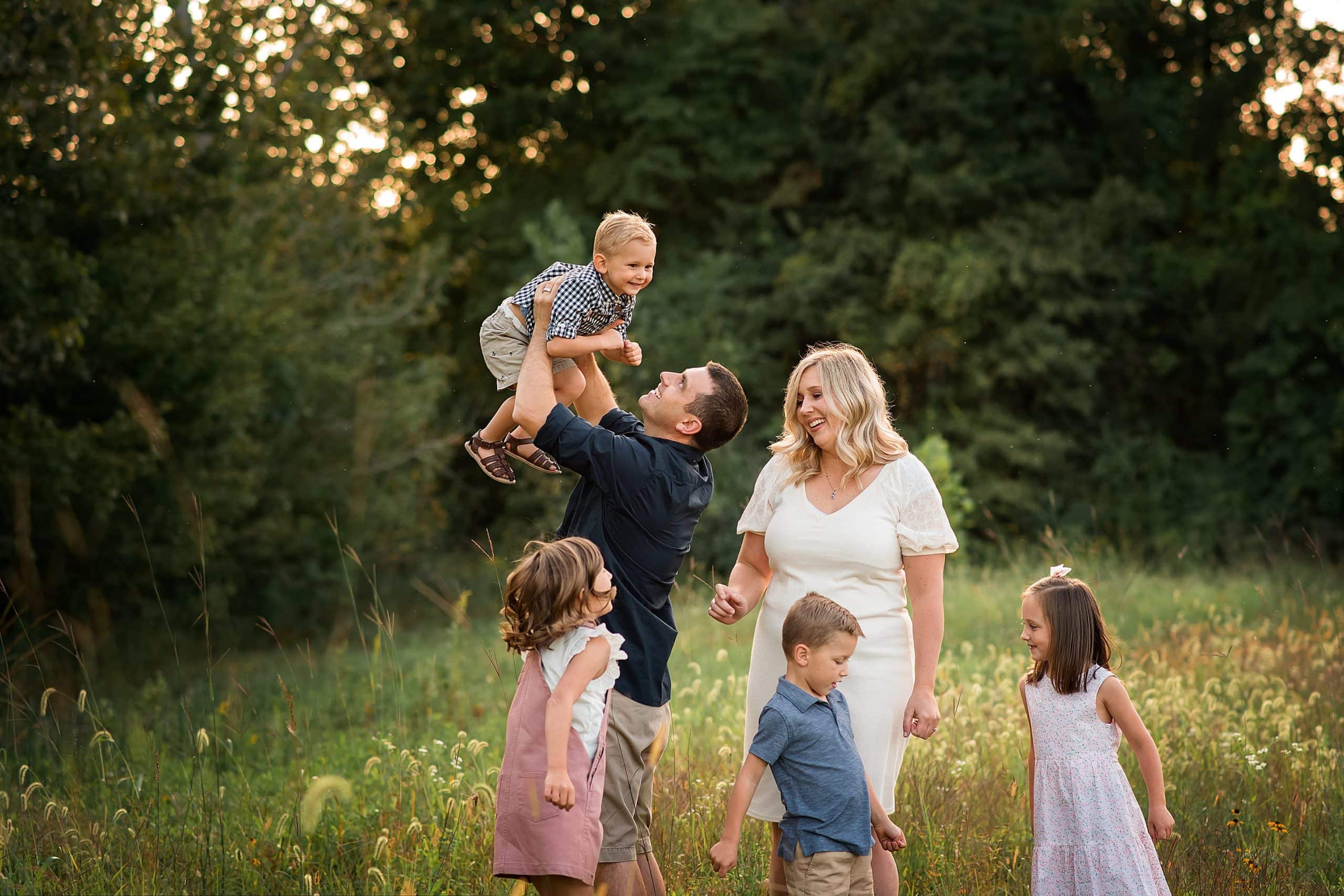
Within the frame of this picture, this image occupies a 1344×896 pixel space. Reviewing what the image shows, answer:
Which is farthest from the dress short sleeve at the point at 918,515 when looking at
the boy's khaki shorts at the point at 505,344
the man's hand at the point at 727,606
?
the boy's khaki shorts at the point at 505,344

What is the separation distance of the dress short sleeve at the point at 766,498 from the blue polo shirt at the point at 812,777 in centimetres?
75

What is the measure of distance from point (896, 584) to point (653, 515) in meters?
0.92

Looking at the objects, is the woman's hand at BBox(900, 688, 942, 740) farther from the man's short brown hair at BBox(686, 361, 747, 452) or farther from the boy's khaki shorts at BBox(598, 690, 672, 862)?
the man's short brown hair at BBox(686, 361, 747, 452)

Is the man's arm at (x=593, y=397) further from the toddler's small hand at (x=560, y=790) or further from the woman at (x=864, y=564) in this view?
the toddler's small hand at (x=560, y=790)

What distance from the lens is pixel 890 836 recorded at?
354cm

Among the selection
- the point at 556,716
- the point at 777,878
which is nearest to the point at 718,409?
the point at 556,716

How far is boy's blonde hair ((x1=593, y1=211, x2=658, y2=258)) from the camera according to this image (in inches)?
155

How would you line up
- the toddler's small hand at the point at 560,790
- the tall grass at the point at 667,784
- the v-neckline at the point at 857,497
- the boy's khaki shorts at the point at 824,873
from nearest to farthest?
the toddler's small hand at the point at 560,790, the boy's khaki shorts at the point at 824,873, the v-neckline at the point at 857,497, the tall grass at the point at 667,784

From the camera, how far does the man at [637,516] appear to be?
11.4ft

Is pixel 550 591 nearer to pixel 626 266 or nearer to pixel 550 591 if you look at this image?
pixel 550 591

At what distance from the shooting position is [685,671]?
786 cm

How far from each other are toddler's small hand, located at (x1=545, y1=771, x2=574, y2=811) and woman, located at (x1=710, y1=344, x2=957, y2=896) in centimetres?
89

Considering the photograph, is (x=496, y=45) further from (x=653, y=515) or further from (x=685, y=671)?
(x=653, y=515)

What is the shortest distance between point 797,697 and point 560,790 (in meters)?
0.82
